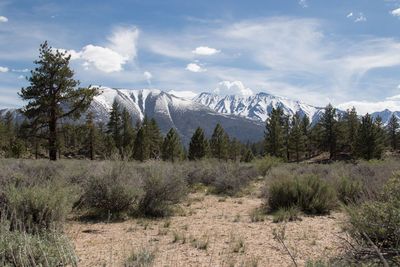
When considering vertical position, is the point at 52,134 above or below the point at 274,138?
above

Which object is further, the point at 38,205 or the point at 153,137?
the point at 153,137

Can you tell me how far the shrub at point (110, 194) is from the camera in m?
10.8

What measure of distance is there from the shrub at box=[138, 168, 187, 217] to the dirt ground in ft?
1.79

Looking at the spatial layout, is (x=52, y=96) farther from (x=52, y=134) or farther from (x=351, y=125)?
(x=351, y=125)

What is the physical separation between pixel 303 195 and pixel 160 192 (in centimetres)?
454

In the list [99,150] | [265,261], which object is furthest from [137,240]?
[99,150]

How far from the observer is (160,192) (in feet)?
38.3

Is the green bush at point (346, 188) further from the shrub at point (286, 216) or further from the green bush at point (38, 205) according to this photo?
the green bush at point (38, 205)

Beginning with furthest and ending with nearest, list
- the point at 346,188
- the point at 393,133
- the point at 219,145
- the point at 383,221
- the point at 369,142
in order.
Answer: the point at 393,133
the point at 219,145
the point at 369,142
the point at 346,188
the point at 383,221

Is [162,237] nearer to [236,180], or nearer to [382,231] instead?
[382,231]

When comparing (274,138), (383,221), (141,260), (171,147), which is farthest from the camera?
(274,138)

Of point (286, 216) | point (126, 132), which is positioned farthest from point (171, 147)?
point (286, 216)

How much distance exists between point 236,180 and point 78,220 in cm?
882

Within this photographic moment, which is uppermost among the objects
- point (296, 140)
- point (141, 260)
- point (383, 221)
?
point (296, 140)
